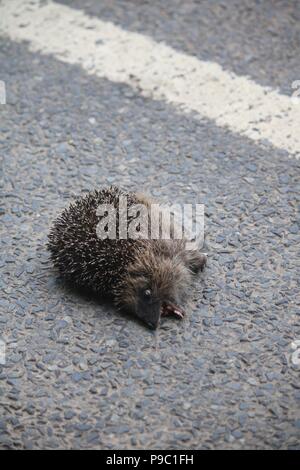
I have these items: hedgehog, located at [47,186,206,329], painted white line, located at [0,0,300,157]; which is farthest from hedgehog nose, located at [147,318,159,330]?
painted white line, located at [0,0,300,157]

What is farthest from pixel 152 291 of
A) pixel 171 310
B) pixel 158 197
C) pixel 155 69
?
pixel 155 69

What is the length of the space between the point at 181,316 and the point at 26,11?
3.53m

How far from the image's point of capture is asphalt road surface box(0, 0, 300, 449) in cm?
343

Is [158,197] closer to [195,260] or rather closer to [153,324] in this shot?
[195,260]

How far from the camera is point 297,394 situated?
11.4ft

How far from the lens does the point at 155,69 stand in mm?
5578

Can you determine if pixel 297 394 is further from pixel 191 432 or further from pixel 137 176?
pixel 137 176

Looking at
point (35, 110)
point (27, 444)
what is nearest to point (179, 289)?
point (27, 444)

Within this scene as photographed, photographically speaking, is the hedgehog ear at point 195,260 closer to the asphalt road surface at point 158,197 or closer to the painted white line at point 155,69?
the asphalt road surface at point 158,197

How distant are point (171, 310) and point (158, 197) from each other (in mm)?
1012

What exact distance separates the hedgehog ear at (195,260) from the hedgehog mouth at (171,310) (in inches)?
11.2

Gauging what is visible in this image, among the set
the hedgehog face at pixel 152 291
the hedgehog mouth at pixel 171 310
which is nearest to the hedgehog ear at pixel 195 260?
the hedgehog face at pixel 152 291

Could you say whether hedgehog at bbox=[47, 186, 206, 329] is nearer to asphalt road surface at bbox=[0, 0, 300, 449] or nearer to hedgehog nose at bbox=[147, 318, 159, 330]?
hedgehog nose at bbox=[147, 318, 159, 330]

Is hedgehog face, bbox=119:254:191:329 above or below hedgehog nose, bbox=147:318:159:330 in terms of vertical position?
above
